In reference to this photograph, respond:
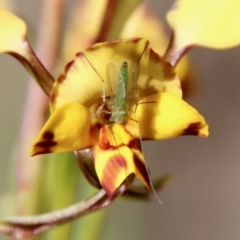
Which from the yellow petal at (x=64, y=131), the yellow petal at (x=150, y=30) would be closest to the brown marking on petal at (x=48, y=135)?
the yellow petal at (x=64, y=131)

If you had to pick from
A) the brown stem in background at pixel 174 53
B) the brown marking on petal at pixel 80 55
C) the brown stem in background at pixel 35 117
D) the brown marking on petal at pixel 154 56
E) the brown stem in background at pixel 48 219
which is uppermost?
the brown marking on petal at pixel 154 56

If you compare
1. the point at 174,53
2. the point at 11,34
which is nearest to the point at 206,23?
the point at 174,53

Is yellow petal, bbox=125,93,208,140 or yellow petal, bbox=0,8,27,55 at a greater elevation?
yellow petal, bbox=0,8,27,55

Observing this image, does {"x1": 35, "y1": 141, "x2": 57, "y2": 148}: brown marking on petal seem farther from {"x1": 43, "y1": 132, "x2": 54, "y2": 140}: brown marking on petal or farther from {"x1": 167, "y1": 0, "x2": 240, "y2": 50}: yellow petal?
{"x1": 167, "y1": 0, "x2": 240, "y2": 50}: yellow petal

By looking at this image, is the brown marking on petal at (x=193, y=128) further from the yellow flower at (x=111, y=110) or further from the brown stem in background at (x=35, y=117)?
the brown stem in background at (x=35, y=117)

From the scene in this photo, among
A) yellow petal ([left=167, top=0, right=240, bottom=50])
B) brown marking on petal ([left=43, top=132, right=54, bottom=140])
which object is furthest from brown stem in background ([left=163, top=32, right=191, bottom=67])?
brown marking on petal ([left=43, top=132, right=54, bottom=140])

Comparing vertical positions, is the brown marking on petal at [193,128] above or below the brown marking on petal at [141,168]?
above

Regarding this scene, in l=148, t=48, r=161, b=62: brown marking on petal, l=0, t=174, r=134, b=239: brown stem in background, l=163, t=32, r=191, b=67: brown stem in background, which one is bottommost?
l=0, t=174, r=134, b=239: brown stem in background

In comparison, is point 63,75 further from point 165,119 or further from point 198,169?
point 198,169
